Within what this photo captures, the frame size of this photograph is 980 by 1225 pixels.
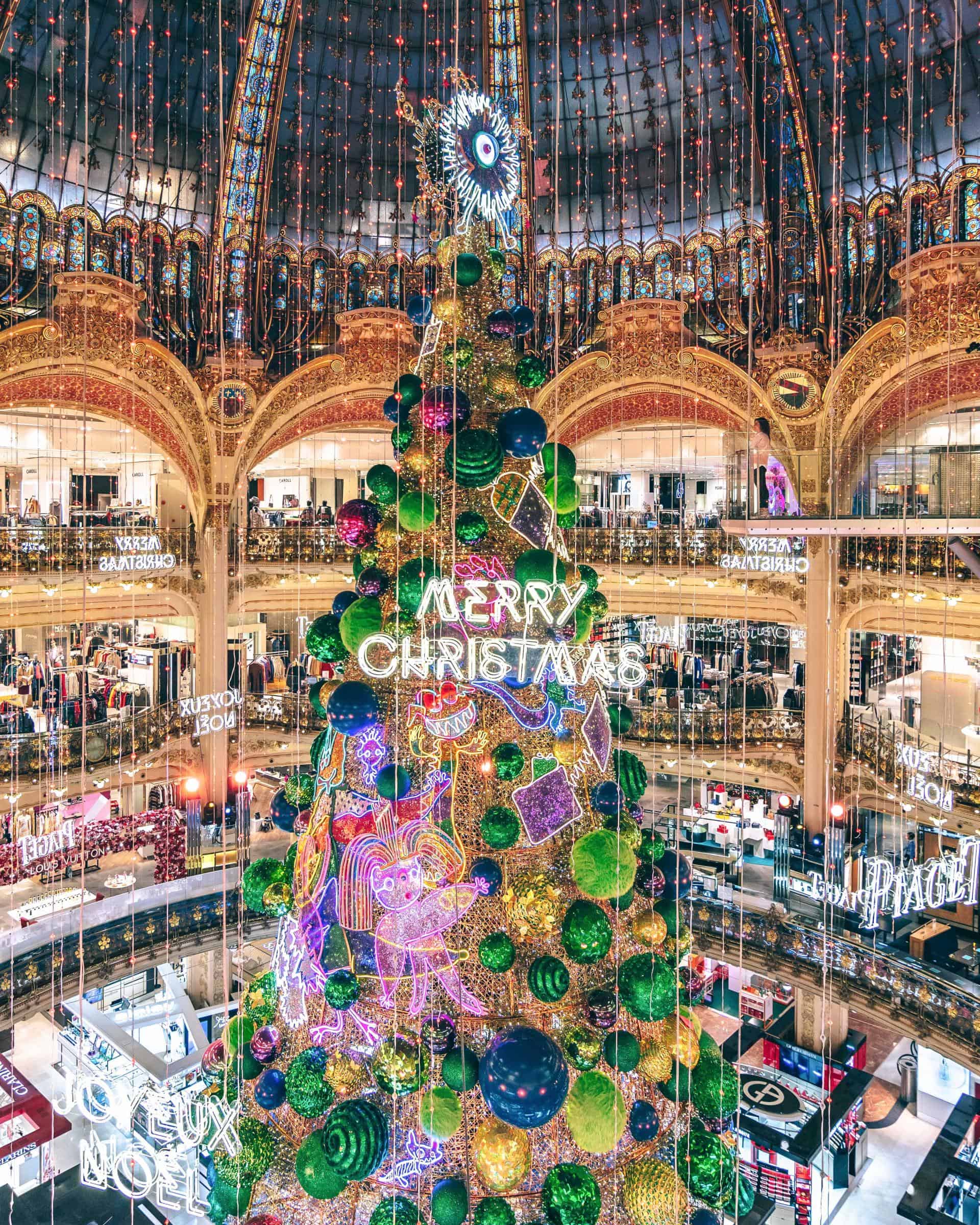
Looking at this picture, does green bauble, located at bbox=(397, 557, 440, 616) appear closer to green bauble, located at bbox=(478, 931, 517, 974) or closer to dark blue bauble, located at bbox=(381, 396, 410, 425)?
dark blue bauble, located at bbox=(381, 396, 410, 425)

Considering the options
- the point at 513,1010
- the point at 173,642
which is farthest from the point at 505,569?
the point at 173,642

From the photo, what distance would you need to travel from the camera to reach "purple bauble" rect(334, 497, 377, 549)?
10.7 feet

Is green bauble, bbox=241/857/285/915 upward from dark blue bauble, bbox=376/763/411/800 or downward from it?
downward

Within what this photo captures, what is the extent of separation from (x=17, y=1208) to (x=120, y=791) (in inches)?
262

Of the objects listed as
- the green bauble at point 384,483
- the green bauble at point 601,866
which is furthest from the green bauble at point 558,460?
the green bauble at point 601,866

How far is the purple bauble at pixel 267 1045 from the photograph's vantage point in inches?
119

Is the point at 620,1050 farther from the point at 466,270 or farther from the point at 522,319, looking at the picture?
the point at 466,270

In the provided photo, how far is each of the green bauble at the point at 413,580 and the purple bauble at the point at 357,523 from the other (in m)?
0.30

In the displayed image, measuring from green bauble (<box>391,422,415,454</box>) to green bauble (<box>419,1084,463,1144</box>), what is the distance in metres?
2.25

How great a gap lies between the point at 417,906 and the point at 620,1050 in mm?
827

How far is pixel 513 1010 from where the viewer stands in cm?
287

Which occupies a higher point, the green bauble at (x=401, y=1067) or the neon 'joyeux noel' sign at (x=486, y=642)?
the neon 'joyeux noel' sign at (x=486, y=642)

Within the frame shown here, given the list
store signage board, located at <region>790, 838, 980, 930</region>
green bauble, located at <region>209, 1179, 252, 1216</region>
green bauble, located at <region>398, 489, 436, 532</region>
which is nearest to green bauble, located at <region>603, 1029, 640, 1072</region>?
green bauble, located at <region>209, 1179, 252, 1216</region>

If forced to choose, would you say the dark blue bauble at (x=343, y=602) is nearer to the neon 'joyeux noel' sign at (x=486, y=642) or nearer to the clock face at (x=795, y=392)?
the neon 'joyeux noel' sign at (x=486, y=642)
